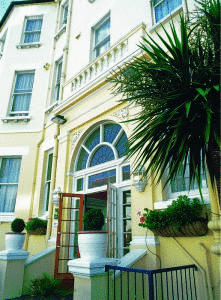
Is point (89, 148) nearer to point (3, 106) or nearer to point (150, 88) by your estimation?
point (150, 88)

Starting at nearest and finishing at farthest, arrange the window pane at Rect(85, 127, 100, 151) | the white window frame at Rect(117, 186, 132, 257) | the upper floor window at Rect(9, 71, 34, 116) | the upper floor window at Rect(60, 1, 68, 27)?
the white window frame at Rect(117, 186, 132, 257)
the window pane at Rect(85, 127, 100, 151)
the upper floor window at Rect(9, 71, 34, 116)
the upper floor window at Rect(60, 1, 68, 27)

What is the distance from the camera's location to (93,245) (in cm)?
338

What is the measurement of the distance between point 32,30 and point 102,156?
800 cm

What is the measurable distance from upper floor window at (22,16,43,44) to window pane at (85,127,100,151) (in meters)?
6.53

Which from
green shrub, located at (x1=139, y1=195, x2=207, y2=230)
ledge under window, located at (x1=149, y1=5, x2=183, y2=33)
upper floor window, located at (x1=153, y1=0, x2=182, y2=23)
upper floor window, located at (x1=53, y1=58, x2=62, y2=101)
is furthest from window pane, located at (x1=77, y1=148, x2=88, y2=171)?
upper floor window, located at (x1=153, y1=0, x2=182, y2=23)

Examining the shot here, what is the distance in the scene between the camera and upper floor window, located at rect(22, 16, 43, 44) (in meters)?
11.0

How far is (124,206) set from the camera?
18.3 feet

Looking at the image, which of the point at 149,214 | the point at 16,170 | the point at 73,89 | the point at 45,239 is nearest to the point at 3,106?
the point at 16,170

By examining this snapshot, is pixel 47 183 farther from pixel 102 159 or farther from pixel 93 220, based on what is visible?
pixel 93 220

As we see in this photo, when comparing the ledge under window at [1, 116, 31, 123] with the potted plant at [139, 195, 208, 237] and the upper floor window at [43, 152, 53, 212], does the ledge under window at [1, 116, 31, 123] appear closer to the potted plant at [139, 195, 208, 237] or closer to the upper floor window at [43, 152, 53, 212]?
the upper floor window at [43, 152, 53, 212]

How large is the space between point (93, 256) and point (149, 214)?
4.34 ft

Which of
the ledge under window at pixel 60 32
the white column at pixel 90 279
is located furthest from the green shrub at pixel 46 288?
the ledge under window at pixel 60 32

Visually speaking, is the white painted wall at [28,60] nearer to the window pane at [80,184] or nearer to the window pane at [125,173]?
the window pane at [80,184]

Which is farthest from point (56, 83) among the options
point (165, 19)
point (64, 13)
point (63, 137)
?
point (165, 19)
